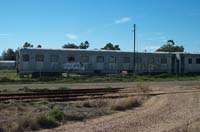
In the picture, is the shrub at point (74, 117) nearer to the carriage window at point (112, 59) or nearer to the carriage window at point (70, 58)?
the carriage window at point (70, 58)

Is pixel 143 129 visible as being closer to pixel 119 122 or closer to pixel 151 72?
pixel 119 122

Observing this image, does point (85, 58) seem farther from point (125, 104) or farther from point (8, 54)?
point (8, 54)

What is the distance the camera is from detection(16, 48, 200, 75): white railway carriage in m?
41.9

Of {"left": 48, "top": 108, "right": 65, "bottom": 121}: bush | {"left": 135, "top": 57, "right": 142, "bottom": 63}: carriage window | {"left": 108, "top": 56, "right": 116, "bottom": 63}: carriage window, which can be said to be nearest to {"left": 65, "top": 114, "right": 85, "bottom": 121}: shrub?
{"left": 48, "top": 108, "right": 65, "bottom": 121}: bush

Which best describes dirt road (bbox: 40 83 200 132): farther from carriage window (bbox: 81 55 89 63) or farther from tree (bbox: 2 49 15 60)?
tree (bbox: 2 49 15 60)

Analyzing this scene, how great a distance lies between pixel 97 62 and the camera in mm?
46062

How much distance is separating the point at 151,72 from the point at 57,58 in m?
13.2

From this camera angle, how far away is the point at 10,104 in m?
17.6

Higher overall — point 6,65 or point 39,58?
point 39,58

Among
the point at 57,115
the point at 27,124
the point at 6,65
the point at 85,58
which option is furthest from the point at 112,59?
the point at 6,65

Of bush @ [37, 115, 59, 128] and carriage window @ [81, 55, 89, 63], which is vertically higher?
carriage window @ [81, 55, 89, 63]

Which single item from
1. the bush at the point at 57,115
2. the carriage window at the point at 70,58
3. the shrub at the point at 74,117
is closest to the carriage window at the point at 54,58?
the carriage window at the point at 70,58

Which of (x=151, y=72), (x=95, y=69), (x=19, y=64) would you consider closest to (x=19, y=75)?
(x=19, y=64)

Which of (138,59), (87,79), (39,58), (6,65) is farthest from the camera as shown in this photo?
(6,65)
